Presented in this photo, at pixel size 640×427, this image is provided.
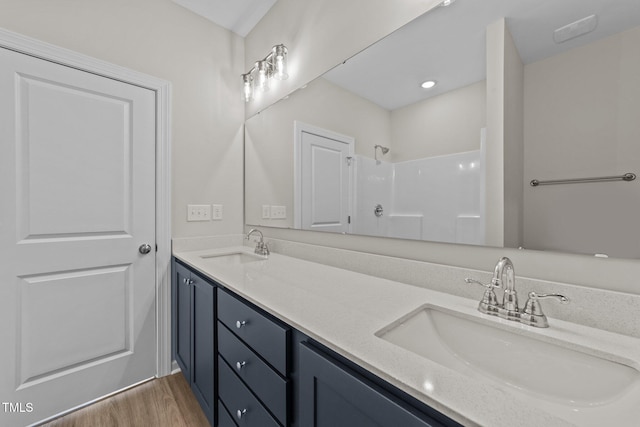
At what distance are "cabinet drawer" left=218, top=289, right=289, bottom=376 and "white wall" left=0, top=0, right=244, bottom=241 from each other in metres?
1.05

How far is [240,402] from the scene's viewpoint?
998 millimetres

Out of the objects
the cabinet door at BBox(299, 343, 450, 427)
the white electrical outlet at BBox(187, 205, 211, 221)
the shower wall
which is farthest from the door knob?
the cabinet door at BBox(299, 343, 450, 427)

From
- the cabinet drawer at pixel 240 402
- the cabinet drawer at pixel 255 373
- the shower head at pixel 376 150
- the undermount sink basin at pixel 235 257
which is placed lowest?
the cabinet drawer at pixel 240 402

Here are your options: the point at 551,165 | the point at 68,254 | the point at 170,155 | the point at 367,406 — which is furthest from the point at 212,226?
the point at 551,165

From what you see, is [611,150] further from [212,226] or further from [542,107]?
[212,226]

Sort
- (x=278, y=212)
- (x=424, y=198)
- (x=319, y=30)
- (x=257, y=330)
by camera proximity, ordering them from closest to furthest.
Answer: (x=257, y=330) → (x=424, y=198) → (x=319, y=30) → (x=278, y=212)

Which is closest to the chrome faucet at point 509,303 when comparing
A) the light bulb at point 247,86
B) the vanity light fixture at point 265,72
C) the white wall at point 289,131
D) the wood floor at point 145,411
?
the white wall at point 289,131

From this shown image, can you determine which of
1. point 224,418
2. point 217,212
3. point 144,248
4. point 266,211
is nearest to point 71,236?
point 144,248

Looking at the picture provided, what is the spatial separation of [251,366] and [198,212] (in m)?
1.33

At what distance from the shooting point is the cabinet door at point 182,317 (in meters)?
1.50

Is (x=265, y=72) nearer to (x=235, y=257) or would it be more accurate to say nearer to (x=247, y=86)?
(x=247, y=86)

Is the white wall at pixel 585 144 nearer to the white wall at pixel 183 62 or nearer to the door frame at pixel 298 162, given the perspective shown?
the door frame at pixel 298 162

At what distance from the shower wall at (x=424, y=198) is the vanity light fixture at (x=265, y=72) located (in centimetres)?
94

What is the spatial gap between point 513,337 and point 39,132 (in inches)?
86.5
